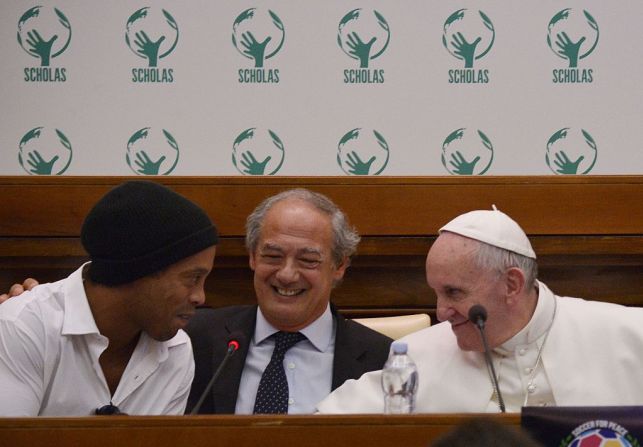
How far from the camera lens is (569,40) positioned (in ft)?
14.9

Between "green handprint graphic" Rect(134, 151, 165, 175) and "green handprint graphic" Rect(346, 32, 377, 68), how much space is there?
89cm

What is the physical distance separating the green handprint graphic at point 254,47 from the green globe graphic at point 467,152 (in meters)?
0.83

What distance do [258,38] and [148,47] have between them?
0.45 metres

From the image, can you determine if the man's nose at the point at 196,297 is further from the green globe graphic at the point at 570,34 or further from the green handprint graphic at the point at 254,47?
the green globe graphic at the point at 570,34

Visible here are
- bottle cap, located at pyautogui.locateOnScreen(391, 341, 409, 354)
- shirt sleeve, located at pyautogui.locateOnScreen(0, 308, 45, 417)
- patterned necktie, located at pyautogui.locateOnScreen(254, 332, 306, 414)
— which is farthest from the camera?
patterned necktie, located at pyautogui.locateOnScreen(254, 332, 306, 414)

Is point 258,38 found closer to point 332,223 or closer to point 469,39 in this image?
point 469,39

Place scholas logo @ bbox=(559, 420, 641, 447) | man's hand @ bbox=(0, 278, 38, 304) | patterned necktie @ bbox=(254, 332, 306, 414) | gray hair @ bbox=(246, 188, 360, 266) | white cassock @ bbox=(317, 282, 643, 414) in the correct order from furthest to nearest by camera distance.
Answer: gray hair @ bbox=(246, 188, 360, 266) → patterned necktie @ bbox=(254, 332, 306, 414) → white cassock @ bbox=(317, 282, 643, 414) → man's hand @ bbox=(0, 278, 38, 304) → scholas logo @ bbox=(559, 420, 641, 447)

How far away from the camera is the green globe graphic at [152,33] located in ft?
14.9

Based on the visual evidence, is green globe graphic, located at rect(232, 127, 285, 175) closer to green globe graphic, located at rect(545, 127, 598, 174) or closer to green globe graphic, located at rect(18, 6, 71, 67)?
green globe graphic, located at rect(18, 6, 71, 67)

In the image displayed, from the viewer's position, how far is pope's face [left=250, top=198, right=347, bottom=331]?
3527mm

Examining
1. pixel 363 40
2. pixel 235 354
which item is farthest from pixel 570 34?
pixel 235 354

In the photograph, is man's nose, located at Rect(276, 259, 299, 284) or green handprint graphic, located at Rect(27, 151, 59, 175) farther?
green handprint graphic, located at Rect(27, 151, 59, 175)

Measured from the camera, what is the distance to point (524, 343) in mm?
3281

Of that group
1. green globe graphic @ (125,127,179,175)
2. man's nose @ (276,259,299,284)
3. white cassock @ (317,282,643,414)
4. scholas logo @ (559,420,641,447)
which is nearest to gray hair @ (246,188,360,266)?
man's nose @ (276,259,299,284)
